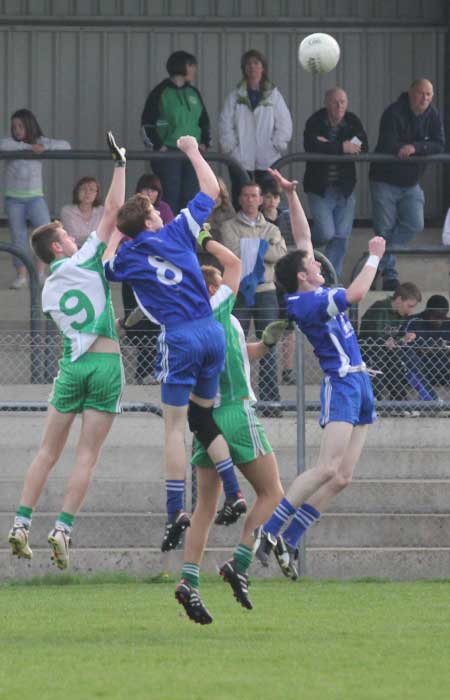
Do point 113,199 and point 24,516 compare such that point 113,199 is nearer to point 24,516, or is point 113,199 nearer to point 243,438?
point 243,438

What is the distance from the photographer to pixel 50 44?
68.5 ft

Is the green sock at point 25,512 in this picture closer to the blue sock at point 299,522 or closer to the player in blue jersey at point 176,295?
the player in blue jersey at point 176,295

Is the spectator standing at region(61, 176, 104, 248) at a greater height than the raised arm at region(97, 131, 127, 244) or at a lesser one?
greater

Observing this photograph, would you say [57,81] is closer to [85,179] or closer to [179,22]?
[179,22]

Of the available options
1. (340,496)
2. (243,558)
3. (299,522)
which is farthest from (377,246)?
(340,496)

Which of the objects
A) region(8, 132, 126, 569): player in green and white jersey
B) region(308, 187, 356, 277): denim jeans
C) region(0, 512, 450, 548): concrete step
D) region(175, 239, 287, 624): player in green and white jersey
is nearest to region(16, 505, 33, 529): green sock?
region(8, 132, 126, 569): player in green and white jersey

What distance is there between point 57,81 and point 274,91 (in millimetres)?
4009

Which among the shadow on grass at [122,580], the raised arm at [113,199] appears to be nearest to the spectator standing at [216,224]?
the shadow on grass at [122,580]

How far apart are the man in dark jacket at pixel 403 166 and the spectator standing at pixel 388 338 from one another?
2.34 m

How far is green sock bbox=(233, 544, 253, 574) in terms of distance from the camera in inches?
408

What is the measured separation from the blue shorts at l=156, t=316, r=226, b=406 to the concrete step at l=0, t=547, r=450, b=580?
404 centimetres

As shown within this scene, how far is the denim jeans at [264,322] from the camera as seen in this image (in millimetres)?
14414

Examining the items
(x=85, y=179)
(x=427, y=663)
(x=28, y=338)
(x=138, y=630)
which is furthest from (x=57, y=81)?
(x=427, y=663)

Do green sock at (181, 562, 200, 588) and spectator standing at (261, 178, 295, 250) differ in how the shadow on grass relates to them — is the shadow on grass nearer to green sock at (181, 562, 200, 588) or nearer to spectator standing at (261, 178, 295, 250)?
green sock at (181, 562, 200, 588)
